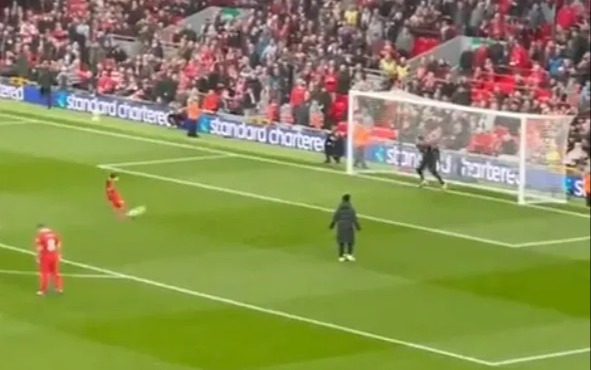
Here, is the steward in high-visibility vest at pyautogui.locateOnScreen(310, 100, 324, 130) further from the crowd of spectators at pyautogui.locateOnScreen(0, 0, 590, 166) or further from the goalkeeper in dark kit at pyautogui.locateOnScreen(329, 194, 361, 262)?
the goalkeeper in dark kit at pyautogui.locateOnScreen(329, 194, 361, 262)

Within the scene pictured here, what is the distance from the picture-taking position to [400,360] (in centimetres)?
2236

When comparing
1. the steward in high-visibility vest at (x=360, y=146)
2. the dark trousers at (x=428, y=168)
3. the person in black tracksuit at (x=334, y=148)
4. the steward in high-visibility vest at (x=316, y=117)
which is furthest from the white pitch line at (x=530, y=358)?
the steward in high-visibility vest at (x=316, y=117)

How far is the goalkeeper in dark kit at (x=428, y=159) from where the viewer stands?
36.9 metres

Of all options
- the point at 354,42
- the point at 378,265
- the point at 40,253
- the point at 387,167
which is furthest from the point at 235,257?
the point at 354,42

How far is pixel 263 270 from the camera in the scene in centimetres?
2861

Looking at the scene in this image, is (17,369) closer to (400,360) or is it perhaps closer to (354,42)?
(400,360)

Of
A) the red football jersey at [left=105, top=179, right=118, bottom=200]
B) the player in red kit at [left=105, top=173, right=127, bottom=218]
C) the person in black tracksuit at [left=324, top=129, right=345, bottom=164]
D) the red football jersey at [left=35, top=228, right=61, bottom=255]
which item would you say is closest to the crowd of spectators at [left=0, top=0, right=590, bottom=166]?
the person in black tracksuit at [left=324, top=129, right=345, bottom=164]

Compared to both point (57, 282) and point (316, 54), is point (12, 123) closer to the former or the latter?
point (316, 54)

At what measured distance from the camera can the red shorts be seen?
85.4 feet

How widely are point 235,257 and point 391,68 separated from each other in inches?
652

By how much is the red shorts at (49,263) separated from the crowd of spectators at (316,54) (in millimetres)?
11260

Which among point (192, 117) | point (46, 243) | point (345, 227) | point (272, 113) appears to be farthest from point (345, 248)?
point (192, 117)

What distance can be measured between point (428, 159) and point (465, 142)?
3.50ft

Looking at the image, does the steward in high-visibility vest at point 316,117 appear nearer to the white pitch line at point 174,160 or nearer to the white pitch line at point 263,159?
the white pitch line at point 263,159
